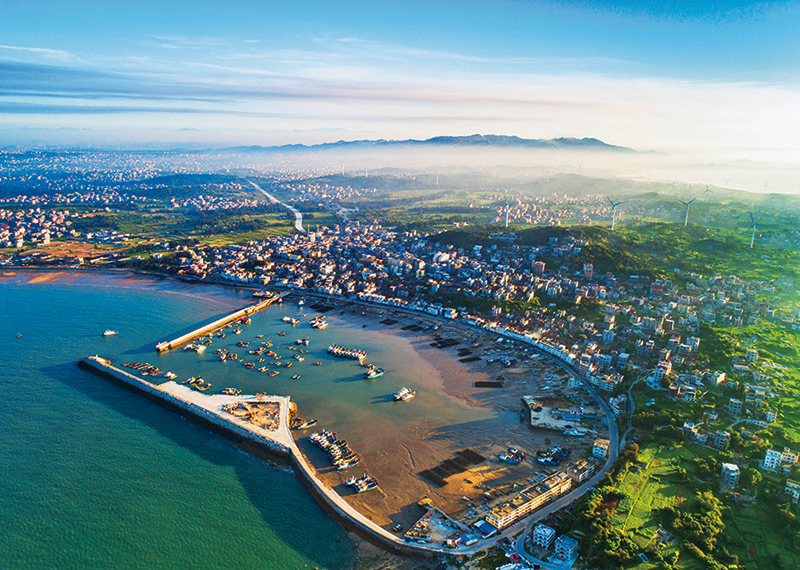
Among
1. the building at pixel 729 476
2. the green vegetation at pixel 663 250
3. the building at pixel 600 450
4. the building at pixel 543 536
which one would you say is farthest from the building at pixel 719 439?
the green vegetation at pixel 663 250

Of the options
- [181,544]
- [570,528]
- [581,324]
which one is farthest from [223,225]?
[570,528]

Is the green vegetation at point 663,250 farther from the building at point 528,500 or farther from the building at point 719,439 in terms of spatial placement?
the building at point 528,500

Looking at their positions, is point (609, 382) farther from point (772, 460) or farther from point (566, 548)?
point (566, 548)

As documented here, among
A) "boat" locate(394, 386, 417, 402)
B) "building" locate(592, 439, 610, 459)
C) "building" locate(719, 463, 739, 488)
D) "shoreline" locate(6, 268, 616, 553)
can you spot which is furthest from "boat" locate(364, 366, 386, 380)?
"building" locate(719, 463, 739, 488)

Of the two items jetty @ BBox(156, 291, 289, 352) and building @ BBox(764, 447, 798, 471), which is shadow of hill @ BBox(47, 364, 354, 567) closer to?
jetty @ BBox(156, 291, 289, 352)

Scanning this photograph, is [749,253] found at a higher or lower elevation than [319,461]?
higher

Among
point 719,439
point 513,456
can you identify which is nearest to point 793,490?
point 719,439

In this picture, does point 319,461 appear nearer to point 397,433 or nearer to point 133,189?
point 397,433
